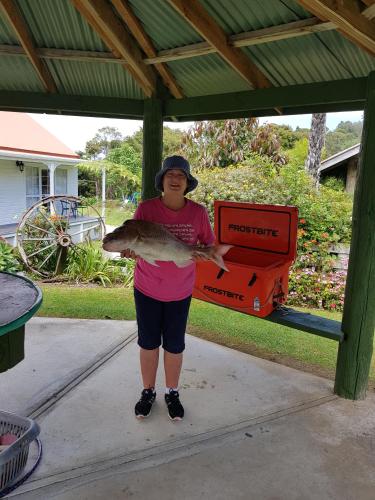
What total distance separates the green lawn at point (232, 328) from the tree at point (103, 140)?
101ft

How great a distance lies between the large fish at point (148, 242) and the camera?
238 centimetres

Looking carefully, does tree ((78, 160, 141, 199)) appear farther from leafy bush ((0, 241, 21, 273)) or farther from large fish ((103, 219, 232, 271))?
large fish ((103, 219, 232, 271))

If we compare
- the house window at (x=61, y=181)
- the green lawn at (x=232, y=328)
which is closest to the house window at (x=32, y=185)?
the house window at (x=61, y=181)

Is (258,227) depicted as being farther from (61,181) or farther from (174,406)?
(61,181)

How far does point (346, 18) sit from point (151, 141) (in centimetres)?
224

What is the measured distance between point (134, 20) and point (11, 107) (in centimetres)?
188

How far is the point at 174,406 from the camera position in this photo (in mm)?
2891

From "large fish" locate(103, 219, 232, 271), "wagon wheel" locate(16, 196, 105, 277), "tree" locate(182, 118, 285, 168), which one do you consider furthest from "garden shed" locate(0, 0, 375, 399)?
"tree" locate(182, 118, 285, 168)

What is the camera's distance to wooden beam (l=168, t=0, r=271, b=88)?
2.92 m

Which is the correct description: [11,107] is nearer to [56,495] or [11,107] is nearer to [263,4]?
[263,4]

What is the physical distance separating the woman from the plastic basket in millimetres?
789

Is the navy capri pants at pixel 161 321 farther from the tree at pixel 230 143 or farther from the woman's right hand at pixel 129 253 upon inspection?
the tree at pixel 230 143

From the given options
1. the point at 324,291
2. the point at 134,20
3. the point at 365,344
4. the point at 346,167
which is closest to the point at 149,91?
the point at 134,20

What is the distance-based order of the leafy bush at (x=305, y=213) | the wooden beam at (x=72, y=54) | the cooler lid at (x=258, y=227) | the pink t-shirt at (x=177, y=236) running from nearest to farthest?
the pink t-shirt at (x=177, y=236)
the cooler lid at (x=258, y=227)
the wooden beam at (x=72, y=54)
the leafy bush at (x=305, y=213)
